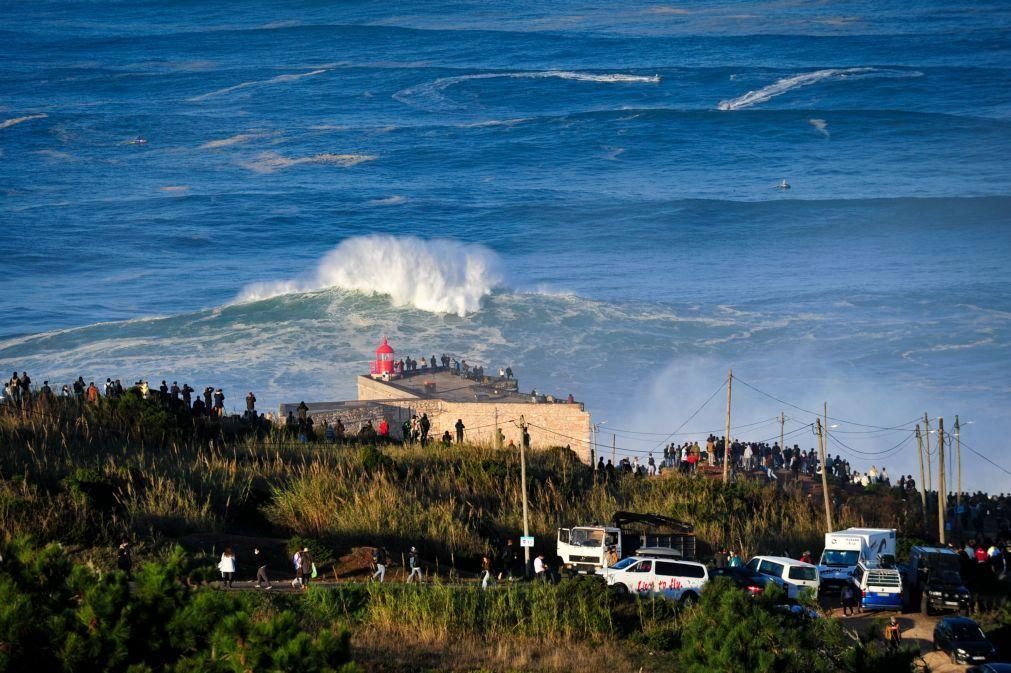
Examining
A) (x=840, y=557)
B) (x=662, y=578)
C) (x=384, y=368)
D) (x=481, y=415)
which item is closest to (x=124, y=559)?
(x=662, y=578)

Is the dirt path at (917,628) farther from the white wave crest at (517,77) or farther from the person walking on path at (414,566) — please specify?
the white wave crest at (517,77)

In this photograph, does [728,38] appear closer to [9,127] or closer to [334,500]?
[9,127]

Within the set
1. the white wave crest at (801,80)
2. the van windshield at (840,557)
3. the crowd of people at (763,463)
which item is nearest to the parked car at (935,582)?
the van windshield at (840,557)

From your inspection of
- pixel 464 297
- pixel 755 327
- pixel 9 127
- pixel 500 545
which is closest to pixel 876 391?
pixel 755 327

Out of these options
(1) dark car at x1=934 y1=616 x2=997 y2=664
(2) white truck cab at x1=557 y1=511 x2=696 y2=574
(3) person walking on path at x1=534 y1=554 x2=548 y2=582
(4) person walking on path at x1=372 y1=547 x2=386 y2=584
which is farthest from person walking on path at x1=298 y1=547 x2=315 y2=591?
(1) dark car at x1=934 y1=616 x2=997 y2=664

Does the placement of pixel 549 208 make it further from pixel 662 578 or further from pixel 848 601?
pixel 662 578

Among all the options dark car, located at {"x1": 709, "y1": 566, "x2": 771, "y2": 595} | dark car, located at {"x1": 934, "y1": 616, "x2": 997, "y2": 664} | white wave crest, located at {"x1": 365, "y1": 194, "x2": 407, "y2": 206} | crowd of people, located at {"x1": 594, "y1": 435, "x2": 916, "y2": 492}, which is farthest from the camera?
white wave crest, located at {"x1": 365, "y1": 194, "x2": 407, "y2": 206}

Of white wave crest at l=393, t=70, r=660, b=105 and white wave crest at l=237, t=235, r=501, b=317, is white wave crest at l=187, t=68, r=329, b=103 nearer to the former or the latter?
white wave crest at l=393, t=70, r=660, b=105

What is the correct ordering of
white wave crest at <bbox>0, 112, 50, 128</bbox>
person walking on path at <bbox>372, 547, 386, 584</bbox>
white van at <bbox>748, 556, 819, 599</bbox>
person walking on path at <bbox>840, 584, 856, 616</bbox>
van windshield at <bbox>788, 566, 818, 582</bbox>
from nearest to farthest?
person walking on path at <bbox>372, 547, 386, 584</bbox> < person walking on path at <bbox>840, 584, 856, 616</bbox> < white van at <bbox>748, 556, 819, 599</bbox> < van windshield at <bbox>788, 566, 818, 582</bbox> < white wave crest at <bbox>0, 112, 50, 128</bbox>
